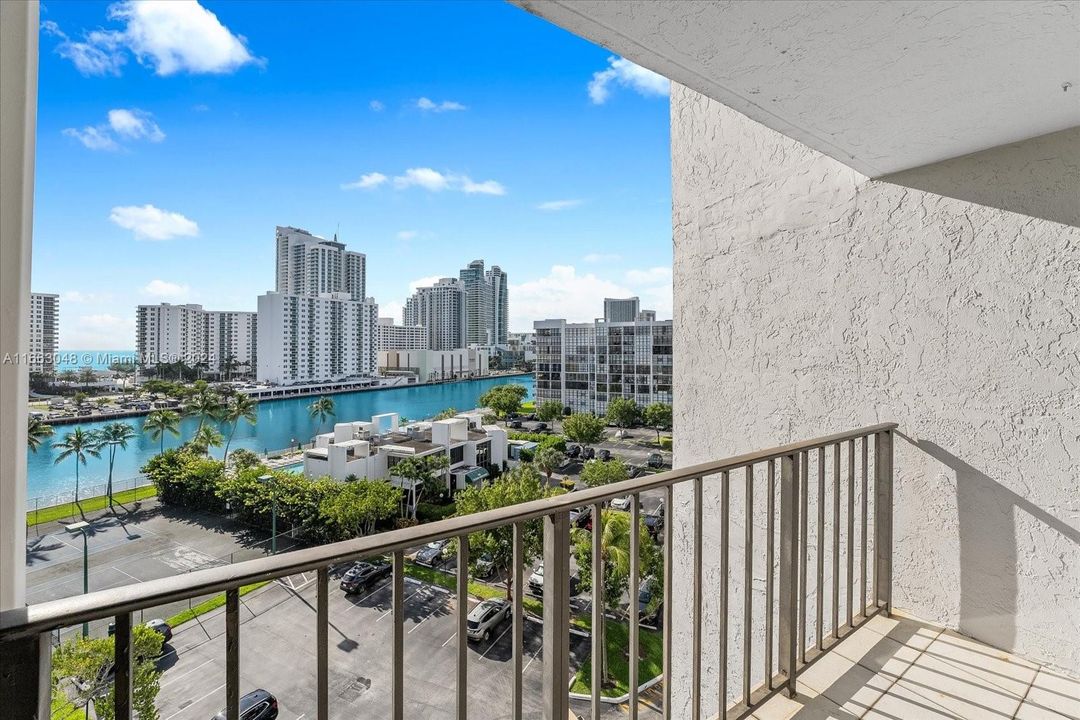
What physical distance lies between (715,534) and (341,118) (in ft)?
141

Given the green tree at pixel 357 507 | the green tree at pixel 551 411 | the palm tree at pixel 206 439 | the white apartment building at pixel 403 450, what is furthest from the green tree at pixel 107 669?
the green tree at pixel 551 411

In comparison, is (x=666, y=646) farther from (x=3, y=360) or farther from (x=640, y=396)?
(x=640, y=396)

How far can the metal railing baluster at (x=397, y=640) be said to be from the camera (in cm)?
87

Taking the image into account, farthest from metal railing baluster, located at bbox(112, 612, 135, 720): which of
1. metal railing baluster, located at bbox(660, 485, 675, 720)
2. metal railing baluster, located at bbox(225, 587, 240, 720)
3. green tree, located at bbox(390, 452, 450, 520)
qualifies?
green tree, located at bbox(390, 452, 450, 520)

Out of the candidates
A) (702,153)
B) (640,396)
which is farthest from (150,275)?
(702,153)

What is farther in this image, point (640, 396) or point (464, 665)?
point (640, 396)

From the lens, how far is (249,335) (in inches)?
1654

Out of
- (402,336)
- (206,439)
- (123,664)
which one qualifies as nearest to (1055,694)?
(123,664)

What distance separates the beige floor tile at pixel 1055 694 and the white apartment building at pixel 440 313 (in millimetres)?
72206

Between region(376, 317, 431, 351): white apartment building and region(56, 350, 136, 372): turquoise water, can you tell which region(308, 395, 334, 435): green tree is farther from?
region(376, 317, 431, 351): white apartment building

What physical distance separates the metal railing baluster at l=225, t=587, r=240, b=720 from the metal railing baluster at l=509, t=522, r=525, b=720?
0.50 metres

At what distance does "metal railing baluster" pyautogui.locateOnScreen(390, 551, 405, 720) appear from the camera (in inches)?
34.1

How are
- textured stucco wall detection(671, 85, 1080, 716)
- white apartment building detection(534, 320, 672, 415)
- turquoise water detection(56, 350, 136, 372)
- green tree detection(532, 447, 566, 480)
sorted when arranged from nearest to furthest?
textured stucco wall detection(671, 85, 1080, 716)
turquoise water detection(56, 350, 136, 372)
green tree detection(532, 447, 566, 480)
white apartment building detection(534, 320, 672, 415)

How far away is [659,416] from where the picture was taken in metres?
33.3
